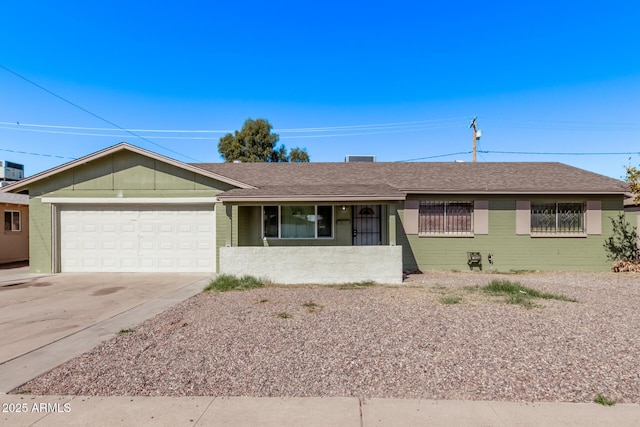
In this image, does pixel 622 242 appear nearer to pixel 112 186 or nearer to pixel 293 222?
pixel 293 222

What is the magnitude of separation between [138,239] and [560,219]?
1521 centimetres

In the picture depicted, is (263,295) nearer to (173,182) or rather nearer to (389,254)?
(389,254)

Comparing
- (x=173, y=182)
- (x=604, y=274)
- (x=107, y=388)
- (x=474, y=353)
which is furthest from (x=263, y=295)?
(x=604, y=274)

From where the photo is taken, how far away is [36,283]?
31.6 feet

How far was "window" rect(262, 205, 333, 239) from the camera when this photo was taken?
11469mm

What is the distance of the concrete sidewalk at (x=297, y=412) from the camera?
2791mm

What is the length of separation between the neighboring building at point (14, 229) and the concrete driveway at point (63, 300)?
3980 millimetres

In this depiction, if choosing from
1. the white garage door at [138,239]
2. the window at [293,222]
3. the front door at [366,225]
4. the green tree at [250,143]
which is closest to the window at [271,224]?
the window at [293,222]

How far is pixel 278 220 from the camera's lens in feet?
37.7

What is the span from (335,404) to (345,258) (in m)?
6.42

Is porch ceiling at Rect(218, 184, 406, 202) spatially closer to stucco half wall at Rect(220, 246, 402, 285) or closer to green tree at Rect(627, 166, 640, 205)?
stucco half wall at Rect(220, 246, 402, 285)

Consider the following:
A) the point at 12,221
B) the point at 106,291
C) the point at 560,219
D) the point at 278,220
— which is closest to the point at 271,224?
the point at 278,220

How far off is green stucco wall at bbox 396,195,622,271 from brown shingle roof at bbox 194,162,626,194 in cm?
41

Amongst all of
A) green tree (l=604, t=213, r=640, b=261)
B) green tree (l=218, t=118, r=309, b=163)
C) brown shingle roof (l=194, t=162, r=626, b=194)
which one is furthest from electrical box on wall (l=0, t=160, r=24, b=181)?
green tree (l=604, t=213, r=640, b=261)
